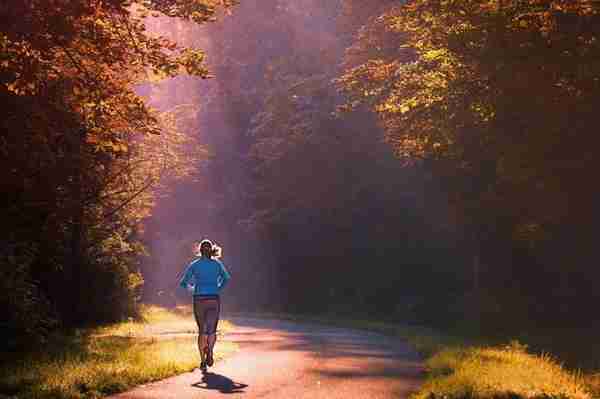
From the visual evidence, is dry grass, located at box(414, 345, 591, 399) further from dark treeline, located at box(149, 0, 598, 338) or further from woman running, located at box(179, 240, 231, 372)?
dark treeline, located at box(149, 0, 598, 338)

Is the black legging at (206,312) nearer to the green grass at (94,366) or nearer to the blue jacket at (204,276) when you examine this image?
the blue jacket at (204,276)

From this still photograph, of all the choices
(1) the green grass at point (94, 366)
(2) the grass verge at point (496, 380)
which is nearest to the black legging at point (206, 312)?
(1) the green grass at point (94, 366)

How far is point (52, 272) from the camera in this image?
86.8 ft

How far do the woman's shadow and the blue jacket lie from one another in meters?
1.68

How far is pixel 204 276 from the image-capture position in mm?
14852

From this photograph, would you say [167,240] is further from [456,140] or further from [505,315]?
[456,140]

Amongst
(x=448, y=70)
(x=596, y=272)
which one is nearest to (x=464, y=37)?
(x=448, y=70)

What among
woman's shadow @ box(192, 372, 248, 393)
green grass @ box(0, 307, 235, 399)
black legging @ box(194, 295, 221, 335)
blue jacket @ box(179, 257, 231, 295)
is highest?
blue jacket @ box(179, 257, 231, 295)

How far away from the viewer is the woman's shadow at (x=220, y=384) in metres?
12.1

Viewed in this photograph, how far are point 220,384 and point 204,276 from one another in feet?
8.35

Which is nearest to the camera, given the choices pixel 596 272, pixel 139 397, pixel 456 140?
pixel 139 397

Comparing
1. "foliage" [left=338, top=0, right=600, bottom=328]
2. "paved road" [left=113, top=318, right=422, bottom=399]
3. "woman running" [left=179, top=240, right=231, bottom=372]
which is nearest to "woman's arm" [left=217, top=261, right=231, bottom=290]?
"woman running" [left=179, top=240, right=231, bottom=372]

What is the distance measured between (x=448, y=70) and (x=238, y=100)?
1427 inches

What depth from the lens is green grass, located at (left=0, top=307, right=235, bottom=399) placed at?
11.2 meters
